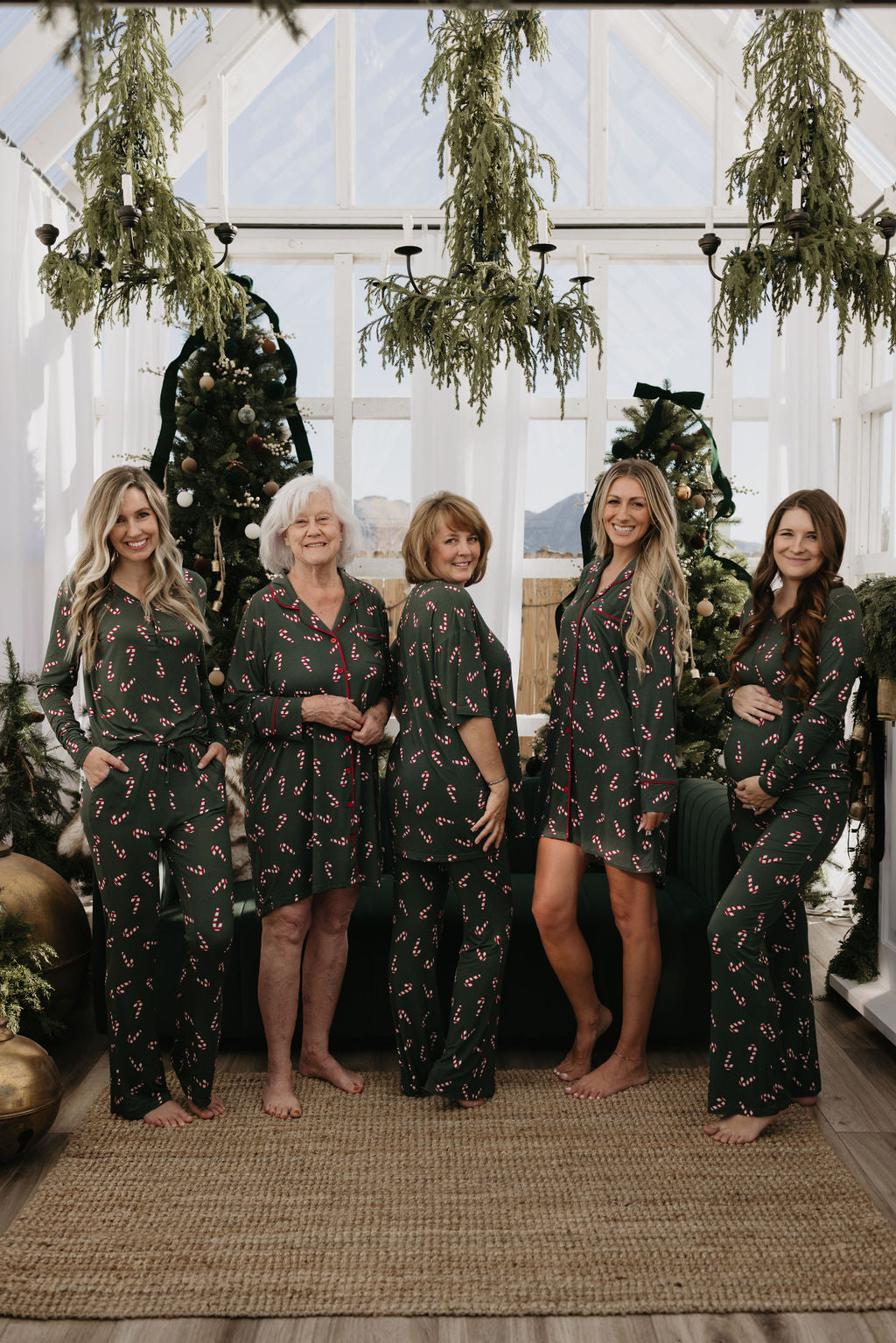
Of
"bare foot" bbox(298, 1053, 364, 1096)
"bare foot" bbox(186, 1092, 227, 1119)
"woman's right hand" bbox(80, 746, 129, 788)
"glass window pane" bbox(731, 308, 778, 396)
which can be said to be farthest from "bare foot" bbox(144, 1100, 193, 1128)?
"glass window pane" bbox(731, 308, 778, 396)

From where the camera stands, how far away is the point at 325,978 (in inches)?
125

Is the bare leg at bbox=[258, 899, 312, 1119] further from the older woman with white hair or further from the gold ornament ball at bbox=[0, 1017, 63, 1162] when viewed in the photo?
the gold ornament ball at bbox=[0, 1017, 63, 1162]

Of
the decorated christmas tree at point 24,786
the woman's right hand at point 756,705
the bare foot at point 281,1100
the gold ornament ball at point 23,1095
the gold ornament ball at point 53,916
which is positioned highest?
the woman's right hand at point 756,705

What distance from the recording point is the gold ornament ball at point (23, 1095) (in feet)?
8.94

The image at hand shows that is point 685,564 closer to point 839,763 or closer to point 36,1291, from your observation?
point 839,763

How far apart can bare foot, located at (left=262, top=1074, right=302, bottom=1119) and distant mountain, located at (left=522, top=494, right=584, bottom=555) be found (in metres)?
3.97

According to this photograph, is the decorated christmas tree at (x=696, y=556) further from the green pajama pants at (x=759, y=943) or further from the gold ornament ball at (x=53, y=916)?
the gold ornament ball at (x=53, y=916)

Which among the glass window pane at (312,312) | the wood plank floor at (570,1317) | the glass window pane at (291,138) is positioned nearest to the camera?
the wood plank floor at (570,1317)

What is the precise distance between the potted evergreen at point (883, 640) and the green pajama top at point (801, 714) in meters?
0.51

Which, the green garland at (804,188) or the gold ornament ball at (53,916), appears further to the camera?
the gold ornament ball at (53,916)

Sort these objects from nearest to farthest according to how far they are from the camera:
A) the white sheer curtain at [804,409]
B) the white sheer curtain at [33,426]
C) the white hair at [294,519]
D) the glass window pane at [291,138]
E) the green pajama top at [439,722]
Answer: the green pajama top at [439,722]
the white hair at [294,519]
the white sheer curtain at [33,426]
the white sheer curtain at [804,409]
the glass window pane at [291,138]

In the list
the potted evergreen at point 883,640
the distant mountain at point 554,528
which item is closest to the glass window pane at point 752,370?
the distant mountain at point 554,528

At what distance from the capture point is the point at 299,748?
305 cm

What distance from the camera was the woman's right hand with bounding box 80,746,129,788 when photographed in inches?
113
